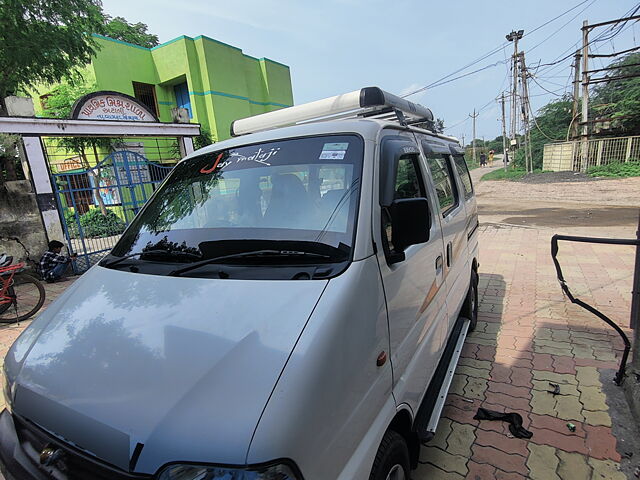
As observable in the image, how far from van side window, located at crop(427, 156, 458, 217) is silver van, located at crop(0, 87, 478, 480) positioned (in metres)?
0.30

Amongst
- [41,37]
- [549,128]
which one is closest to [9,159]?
[41,37]

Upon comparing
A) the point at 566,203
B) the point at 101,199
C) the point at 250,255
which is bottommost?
the point at 566,203

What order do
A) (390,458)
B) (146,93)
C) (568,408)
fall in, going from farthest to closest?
(146,93) < (568,408) < (390,458)

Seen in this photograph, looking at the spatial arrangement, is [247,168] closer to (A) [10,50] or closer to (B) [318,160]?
(B) [318,160]

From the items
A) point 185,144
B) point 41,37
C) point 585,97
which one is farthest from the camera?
point 585,97

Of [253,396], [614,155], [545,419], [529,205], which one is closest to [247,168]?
[253,396]

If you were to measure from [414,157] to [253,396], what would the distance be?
189cm

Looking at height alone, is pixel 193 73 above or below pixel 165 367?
above

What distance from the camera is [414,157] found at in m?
2.41

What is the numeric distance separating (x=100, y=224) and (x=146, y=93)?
383 inches

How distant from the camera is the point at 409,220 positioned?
5.18ft

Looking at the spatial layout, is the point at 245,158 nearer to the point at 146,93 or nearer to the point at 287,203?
the point at 287,203

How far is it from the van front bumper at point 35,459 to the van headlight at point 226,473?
0.07 meters

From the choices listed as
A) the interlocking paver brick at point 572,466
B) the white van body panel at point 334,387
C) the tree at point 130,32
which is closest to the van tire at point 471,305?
the interlocking paver brick at point 572,466
